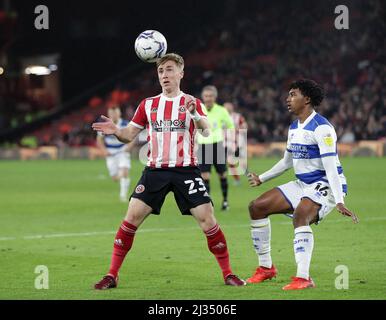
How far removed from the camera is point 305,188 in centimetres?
1079

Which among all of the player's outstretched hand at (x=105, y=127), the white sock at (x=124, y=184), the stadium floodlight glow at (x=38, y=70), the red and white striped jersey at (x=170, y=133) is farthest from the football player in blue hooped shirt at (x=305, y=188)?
the stadium floodlight glow at (x=38, y=70)

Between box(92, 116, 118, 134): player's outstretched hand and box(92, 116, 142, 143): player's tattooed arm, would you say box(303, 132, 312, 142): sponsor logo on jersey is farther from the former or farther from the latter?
box(92, 116, 118, 134): player's outstretched hand

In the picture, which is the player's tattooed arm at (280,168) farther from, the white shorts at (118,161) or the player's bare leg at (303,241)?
the white shorts at (118,161)

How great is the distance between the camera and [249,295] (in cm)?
1000

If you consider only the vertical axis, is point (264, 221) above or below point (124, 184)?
below

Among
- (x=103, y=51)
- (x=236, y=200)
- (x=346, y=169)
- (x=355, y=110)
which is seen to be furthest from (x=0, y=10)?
(x=236, y=200)

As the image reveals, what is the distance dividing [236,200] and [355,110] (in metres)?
24.3

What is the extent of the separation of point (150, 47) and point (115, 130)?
127cm

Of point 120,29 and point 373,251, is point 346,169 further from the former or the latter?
point 120,29

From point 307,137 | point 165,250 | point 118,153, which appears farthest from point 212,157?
point 307,137

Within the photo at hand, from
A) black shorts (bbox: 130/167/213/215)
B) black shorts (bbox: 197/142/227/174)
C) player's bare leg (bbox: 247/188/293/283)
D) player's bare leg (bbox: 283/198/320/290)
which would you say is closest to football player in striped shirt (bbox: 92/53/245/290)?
black shorts (bbox: 130/167/213/215)

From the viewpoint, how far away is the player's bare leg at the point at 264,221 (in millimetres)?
10867

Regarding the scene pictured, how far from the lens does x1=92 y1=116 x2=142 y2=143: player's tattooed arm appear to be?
10.4 metres

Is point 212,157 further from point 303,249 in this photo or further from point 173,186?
point 303,249
